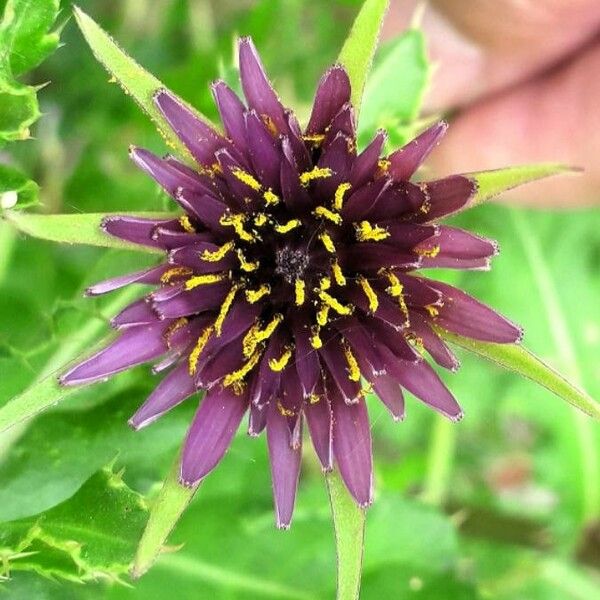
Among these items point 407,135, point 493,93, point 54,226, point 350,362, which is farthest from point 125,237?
point 493,93

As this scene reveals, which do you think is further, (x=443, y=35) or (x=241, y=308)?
(x=443, y=35)

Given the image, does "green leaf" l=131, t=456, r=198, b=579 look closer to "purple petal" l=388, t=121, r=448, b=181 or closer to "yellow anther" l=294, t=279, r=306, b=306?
"yellow anther" l=294, t=279, r=306, b=306

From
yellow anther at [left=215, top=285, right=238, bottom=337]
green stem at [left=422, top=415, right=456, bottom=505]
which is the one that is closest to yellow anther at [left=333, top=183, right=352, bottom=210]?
yellow anther at [left=215, top=285, right=238, bottom=337]

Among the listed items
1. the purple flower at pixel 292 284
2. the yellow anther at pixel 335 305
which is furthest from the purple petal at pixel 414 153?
the yellow anther at pixel 335 305

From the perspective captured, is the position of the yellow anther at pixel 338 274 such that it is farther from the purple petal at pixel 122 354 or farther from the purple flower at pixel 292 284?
the purple petal at pixel 122 354

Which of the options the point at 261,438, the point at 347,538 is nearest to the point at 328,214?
the point at 347,538

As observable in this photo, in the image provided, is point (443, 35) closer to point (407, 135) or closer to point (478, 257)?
point (407, 135)

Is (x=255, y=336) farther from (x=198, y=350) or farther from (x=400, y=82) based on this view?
(x=400, y=82)
